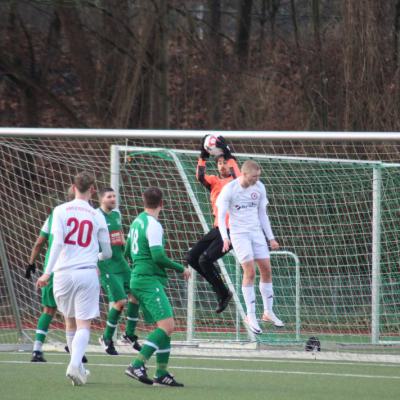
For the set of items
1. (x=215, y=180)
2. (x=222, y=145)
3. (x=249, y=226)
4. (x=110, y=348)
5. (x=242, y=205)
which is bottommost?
(x=110, y=348)

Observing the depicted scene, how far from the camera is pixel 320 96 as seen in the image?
20.0 meters

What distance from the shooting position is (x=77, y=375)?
9.08 meters

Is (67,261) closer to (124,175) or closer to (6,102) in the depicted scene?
(124,175)

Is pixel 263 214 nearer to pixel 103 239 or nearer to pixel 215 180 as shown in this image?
pixel 215 180

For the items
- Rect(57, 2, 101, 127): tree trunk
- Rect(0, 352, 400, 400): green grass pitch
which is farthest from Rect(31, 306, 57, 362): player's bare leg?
Rect(57, 2, 101, 127): tree trunk

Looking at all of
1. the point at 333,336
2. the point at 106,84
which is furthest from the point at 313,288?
the point at 106,84

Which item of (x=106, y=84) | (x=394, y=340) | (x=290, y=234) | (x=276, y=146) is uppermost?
(x=106, y=84)

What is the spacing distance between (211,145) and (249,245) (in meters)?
1.15

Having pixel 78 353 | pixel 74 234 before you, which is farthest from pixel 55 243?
pixel 78 353

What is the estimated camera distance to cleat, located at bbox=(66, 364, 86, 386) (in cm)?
905

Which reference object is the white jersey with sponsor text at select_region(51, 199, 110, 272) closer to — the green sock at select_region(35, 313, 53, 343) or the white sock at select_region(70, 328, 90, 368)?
the white sock at select_region(70, 328, 90, 368)

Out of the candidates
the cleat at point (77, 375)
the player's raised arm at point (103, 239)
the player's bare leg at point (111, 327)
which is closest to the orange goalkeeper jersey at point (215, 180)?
the player's bare leg at point (111, 327)

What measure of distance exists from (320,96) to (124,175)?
593 cm

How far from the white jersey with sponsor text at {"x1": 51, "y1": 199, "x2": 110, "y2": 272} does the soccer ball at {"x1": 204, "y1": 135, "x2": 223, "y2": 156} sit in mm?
2759
